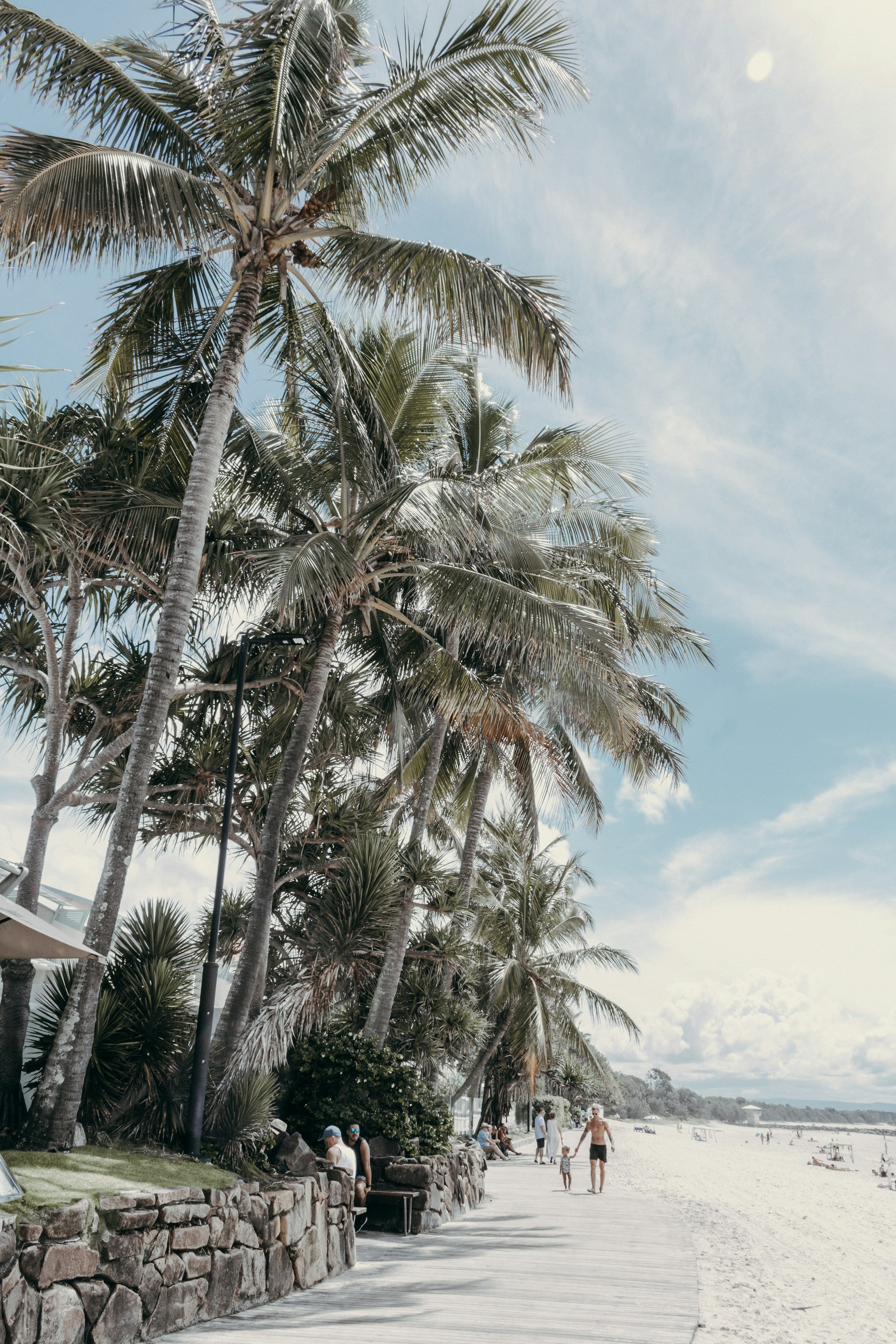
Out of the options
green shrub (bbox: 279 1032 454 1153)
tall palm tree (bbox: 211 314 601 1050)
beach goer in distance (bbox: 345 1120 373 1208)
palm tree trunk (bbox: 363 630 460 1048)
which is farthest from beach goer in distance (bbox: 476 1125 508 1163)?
beach goer in distance (bbox: 345 1120 373 1208)

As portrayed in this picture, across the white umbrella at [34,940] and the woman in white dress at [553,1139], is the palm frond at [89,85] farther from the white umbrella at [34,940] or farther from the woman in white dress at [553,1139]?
the woman in white dress at [553,1139]

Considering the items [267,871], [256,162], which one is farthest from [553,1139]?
[256,162]

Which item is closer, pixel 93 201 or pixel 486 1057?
pixel 93 201

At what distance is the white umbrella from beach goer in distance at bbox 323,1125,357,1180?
3.74 m

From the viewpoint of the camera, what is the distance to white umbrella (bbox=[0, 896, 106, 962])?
6160 millimetres

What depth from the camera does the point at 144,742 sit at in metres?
8.88

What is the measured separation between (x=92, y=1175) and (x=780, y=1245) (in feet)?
31.1

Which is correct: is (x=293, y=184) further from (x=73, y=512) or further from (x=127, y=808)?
(x=127, y=808)

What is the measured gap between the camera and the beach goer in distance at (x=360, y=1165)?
10.3 m

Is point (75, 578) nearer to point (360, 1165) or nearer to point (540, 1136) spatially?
point (360, 1165)

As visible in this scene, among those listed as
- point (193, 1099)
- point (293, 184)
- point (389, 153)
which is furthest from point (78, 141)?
point (193, 1099)

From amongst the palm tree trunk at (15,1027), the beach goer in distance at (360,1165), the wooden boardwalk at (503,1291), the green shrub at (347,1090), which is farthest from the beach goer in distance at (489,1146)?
the palm tree trunk at (15,1027)

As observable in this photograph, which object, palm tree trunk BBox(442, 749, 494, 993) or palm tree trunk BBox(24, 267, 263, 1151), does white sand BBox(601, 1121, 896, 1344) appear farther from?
palm tree trunk BBox(442, 749, 494, 993)

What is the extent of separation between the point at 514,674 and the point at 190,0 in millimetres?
10954
